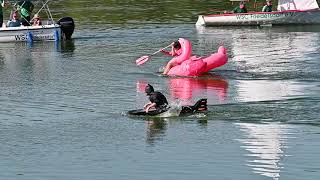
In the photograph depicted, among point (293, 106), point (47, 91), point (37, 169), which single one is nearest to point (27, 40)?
point (47, 91)

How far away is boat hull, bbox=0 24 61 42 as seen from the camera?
4800 centimetres

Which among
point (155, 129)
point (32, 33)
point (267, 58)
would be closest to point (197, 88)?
point (155, 129)

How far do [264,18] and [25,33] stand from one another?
15.0 meters

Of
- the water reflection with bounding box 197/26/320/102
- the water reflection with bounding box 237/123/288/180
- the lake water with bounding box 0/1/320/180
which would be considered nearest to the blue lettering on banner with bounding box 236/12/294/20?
the water reflection with bounding box 197/26/320/102

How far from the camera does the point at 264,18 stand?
5581 centimetres

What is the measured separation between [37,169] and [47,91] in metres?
11.5

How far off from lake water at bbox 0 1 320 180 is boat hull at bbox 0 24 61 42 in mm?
626

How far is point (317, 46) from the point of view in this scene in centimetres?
4431

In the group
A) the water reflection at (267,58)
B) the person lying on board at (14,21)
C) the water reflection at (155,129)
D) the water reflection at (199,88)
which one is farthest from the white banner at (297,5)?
the water reflection at (155,129)

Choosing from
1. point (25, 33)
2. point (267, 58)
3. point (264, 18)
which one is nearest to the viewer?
point (267, 58)

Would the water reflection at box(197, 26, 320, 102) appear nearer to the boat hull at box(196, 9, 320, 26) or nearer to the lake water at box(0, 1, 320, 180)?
the lake water at box(0, 1, 320, 180)

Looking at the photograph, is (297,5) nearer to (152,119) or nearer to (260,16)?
(260,16)

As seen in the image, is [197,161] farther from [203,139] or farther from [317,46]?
[317,46]

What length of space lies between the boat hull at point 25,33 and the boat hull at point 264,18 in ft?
37.3
